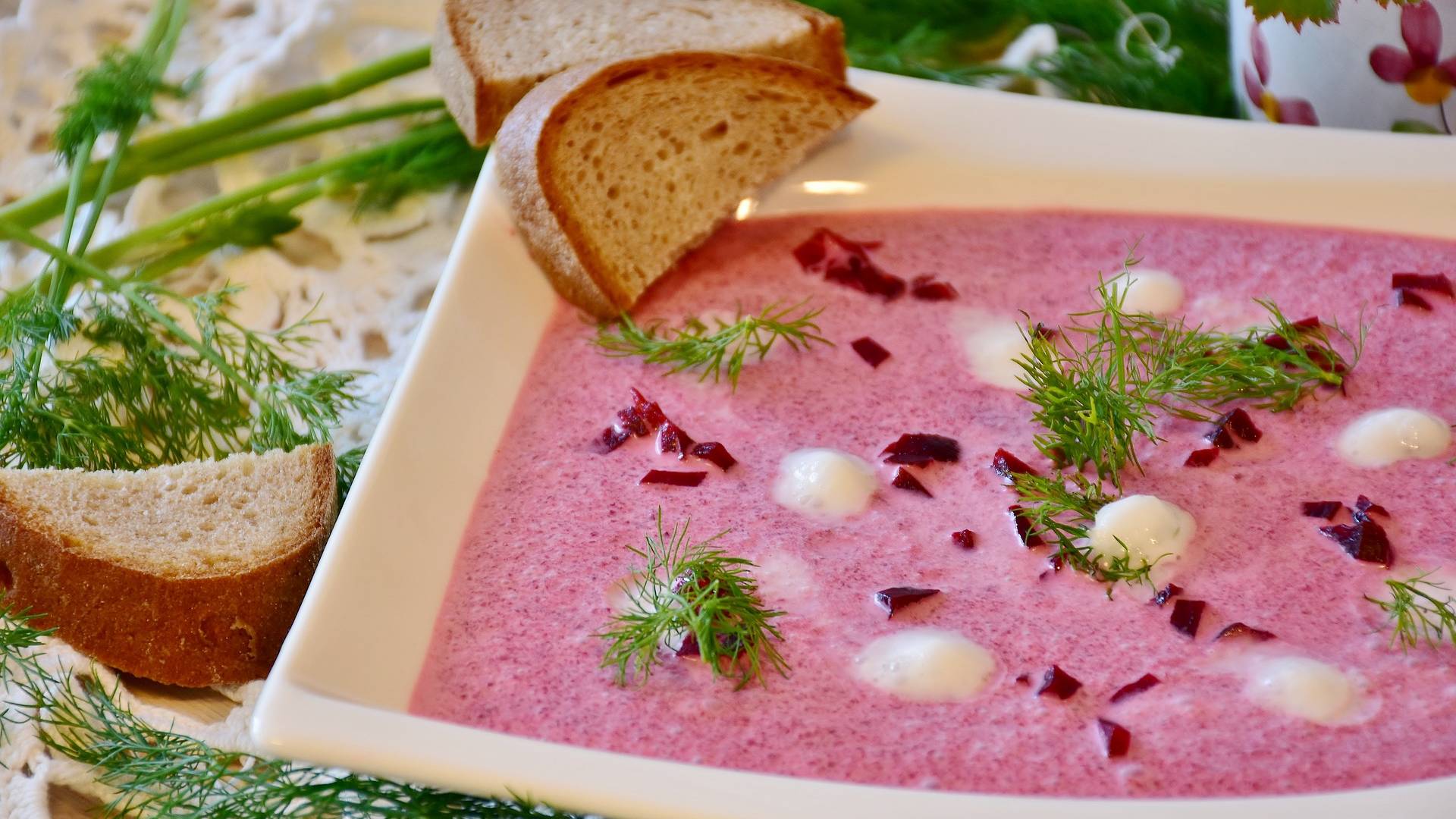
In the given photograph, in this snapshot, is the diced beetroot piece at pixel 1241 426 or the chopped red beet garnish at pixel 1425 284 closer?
the diced beetroot piece at pixel 1241 426

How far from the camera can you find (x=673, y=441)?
6.55 feet

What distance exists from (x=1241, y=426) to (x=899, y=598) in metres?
0.58

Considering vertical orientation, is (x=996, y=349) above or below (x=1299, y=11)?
below

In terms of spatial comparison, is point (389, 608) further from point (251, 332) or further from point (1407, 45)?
point (1407, 45)

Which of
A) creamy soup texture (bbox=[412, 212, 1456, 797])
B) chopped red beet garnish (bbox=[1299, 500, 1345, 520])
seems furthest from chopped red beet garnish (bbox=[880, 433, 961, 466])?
chopped red beet garnish (bbox=[1299, 500, 1345, 520])

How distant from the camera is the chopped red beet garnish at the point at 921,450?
1.96m

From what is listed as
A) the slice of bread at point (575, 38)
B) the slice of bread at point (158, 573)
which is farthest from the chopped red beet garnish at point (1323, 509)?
the slice of bread at point (158, 573)

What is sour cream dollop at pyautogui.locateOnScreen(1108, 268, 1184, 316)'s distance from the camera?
7.22 feet

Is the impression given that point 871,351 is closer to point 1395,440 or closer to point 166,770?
point 1395,440

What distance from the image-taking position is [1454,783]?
1424 millimetres

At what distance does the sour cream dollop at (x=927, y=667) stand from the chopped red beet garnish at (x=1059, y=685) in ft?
0.21

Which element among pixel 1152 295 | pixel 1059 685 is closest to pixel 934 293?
pixel 1152 295

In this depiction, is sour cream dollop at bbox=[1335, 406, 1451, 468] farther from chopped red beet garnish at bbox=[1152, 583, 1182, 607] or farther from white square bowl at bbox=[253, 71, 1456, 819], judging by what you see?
white square bowl at bbox=[253, 71, 1456, 819]

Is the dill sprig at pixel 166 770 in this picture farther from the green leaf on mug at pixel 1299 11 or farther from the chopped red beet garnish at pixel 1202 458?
the green leaf on mug at pixel 1299 11
